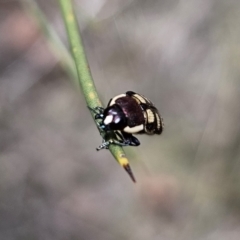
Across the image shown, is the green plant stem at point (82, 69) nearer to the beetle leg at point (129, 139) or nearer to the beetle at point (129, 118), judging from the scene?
the beetle at point (129, 118)

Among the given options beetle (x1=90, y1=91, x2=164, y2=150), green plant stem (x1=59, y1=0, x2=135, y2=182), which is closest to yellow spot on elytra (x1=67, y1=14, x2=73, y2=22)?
green plant stem (x1=59, y1=0, x2=135, y2=182)

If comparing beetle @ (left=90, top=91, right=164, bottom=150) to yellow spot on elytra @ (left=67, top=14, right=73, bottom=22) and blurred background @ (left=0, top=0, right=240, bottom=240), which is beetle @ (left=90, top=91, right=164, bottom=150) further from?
blurred background @ (left=0, top=0, right=240, bottom=240)

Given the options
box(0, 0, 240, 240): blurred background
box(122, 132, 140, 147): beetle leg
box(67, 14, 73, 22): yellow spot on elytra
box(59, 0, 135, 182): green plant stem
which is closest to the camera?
box(59, 0, 135, 182): green plant stem

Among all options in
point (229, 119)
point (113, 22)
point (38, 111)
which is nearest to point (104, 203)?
Result: point (38, 111)

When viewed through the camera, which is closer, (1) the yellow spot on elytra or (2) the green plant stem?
(2) the green plant stem

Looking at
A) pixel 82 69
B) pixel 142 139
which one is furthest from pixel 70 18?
pixel 142 139

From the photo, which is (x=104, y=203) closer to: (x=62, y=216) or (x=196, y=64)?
(x=62, y=216)

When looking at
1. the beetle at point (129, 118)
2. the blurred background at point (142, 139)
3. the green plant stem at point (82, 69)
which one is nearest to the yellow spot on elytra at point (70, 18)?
the green plant stem at point (82, 69)
